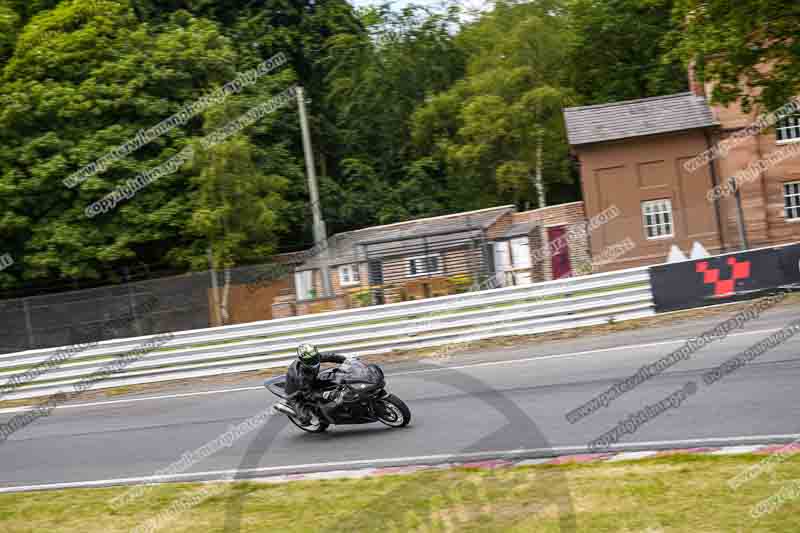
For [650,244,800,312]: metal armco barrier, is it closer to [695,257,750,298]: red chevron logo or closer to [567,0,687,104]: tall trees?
[695,257,750,298]: red chevron logo

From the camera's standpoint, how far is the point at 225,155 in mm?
31328

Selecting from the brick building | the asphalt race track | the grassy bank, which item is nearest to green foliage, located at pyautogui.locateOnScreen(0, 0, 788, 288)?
the brick building

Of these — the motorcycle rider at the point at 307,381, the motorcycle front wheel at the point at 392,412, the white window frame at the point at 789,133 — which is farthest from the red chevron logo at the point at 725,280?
the white window frame at the point at 789,133

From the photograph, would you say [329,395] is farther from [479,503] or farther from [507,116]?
[507,116]

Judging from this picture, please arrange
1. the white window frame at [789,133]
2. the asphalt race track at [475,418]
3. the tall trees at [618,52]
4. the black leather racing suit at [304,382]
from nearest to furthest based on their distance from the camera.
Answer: the asphalt race track at [475,418] < the black leather racing suit at [304,382] < the white window frame at [789,133] < the tall trees at [618,52]

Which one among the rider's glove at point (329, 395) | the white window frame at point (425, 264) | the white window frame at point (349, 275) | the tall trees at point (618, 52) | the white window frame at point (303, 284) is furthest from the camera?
the tall trees at point (618, 52)

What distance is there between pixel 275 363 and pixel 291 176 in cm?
1836

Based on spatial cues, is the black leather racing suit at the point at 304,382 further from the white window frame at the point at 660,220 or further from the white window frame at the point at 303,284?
the white window frame at the point at 660,220

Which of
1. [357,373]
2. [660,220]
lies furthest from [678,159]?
[357,373]

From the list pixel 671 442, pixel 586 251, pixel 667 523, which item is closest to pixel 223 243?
pixel 586 251

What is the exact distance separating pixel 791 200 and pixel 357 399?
27.2 metres

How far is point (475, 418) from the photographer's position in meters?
12.0

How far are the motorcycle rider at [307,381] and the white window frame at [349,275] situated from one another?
1393cm

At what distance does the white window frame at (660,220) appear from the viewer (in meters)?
26.4
